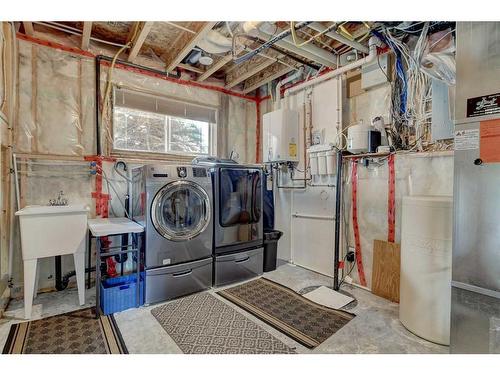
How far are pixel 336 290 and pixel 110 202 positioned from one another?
2.91 meters

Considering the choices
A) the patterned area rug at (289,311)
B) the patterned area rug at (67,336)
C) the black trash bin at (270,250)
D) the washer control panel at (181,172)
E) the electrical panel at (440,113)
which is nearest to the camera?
the patterned area rug at (67,336)

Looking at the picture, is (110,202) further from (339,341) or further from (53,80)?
(339,341)

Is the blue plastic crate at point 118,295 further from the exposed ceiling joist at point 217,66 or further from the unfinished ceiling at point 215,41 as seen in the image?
the exposed ceiling joist at point 217,66

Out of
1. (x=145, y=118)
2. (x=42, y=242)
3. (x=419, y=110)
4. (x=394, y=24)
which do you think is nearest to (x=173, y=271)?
(x=42, y=242)

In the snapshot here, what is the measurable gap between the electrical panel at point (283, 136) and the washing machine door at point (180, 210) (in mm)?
1321

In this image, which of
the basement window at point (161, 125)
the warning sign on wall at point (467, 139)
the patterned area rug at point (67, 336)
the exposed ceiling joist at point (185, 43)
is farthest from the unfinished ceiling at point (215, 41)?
the patterned area rug at point (67, 336)

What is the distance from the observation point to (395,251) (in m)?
2.61

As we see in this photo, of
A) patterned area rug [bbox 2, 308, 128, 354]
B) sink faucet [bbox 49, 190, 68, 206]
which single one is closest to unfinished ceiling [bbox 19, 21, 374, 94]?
sink faucet [bbox 49, 190, 68, 206]

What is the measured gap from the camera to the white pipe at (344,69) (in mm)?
2705

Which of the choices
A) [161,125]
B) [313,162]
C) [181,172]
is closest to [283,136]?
[313,162]

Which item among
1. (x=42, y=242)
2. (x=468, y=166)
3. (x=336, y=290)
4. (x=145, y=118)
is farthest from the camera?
(x=145, y=118)

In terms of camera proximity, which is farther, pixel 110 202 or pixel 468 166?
pixel 110 202

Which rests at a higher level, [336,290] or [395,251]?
[395,251]

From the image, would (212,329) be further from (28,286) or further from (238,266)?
(28,286)
